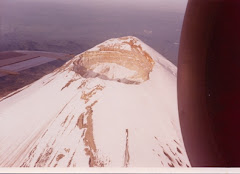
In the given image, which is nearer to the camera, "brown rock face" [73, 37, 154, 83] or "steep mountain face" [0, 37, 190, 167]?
"steep mountain face" [0, 37, 190, 167]

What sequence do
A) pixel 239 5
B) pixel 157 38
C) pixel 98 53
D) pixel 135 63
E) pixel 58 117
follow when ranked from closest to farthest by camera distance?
pixel 239 5, pixel 58 117, pixel 135 63, pixel 98 53, pixel 157 38

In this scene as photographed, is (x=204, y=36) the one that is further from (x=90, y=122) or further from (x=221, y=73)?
(x=90, y=122)

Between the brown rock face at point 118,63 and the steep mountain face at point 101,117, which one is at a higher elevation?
the brown rock face at point 118,63

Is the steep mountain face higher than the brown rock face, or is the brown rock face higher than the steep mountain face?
the brown rock face

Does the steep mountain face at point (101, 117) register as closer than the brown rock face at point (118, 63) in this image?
Yes

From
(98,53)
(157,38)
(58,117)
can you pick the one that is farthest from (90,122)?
(157,38)
